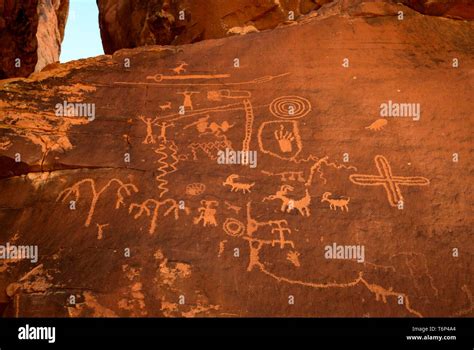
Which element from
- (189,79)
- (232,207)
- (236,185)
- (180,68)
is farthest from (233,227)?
(180,68)

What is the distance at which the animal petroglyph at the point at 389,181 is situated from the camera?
163 inches

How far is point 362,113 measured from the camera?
4688mm

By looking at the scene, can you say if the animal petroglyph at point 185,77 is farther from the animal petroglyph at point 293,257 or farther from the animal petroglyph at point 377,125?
the animal petroglyph at point 293,257

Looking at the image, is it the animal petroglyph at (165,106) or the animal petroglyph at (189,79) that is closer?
the animal petroglyph at (165,106)

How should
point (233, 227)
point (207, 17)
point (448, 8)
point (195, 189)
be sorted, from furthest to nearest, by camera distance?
1. point (207, 17)
2. point (448, 8)
3. point (195, 189)
4. point (233, 227)

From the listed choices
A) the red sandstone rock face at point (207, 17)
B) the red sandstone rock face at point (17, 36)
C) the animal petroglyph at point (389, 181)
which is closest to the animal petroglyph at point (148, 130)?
the animal petroglyph at point (389, 181)

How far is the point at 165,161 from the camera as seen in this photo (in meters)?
4.49

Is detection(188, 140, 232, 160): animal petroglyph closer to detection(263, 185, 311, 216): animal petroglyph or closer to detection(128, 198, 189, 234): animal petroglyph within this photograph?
detection(128, 198, 189, 234): animal petroglyph

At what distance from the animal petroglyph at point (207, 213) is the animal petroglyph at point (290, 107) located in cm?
115

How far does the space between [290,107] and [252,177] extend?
35.1 inches

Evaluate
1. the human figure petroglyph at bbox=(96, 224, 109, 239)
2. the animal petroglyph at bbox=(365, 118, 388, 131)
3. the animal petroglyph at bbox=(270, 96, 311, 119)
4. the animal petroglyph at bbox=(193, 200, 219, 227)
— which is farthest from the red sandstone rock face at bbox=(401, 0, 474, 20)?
the human figure petroglyph at bbox=(96, 224, 109, 239)

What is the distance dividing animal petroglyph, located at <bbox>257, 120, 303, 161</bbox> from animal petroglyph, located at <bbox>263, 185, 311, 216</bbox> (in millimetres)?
354

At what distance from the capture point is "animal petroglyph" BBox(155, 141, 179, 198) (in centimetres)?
432

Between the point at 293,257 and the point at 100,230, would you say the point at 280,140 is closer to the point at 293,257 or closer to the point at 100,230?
the point at 293,257
